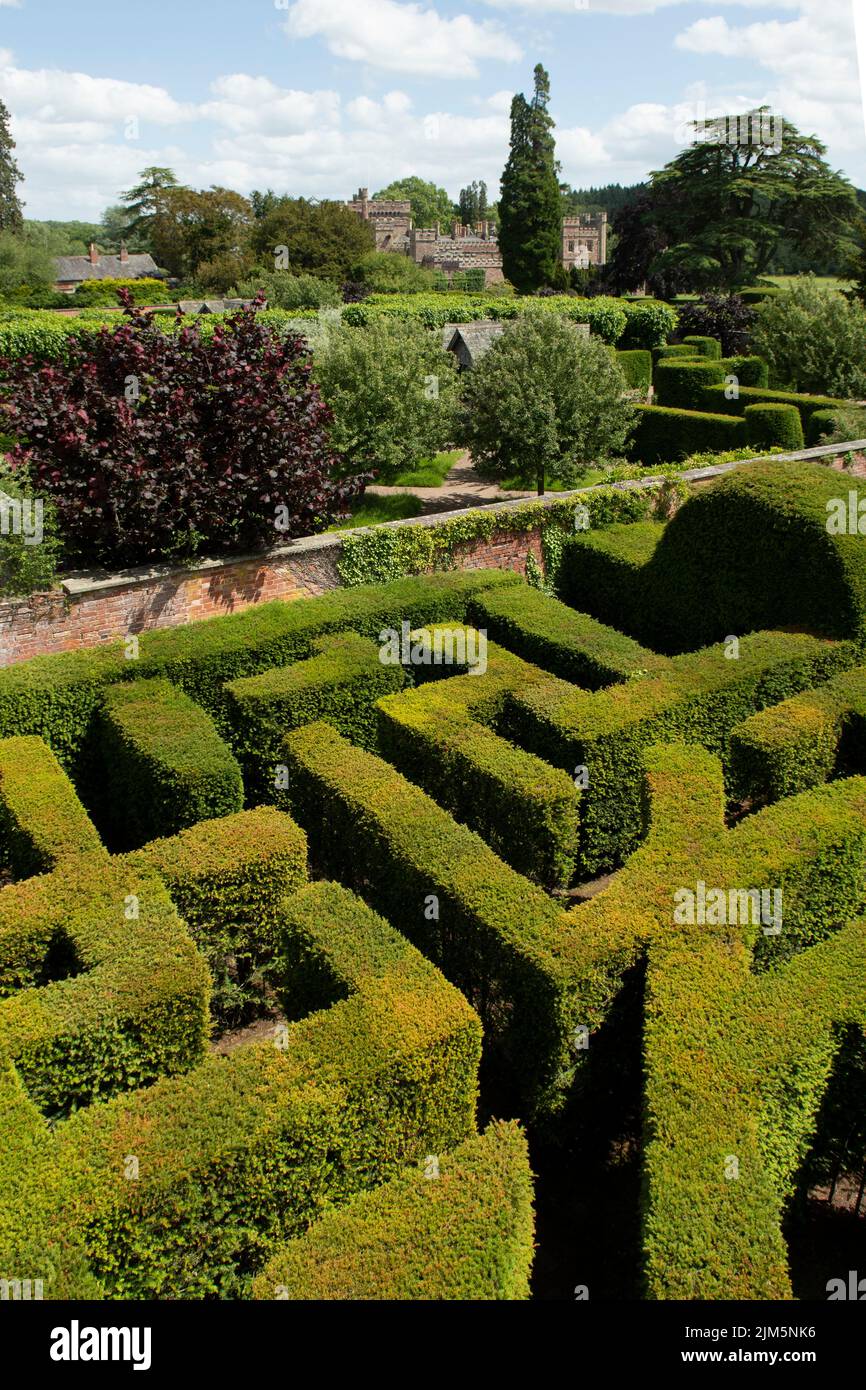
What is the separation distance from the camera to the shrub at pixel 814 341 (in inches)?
1041

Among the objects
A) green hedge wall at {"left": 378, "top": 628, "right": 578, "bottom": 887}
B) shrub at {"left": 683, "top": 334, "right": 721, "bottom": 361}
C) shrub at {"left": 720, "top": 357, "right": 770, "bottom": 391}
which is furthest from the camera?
shrub at {"left": 683, "top": 334, "right": 721, "bottom": 361}

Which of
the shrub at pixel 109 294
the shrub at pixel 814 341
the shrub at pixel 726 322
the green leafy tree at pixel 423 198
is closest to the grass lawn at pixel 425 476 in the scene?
the shrub at pixel 814 341

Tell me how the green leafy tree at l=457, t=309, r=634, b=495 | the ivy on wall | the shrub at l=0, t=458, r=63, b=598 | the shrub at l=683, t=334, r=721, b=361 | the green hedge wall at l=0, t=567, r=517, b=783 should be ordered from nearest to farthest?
the green hedge wall at l=0, t=567, r=517, b=783, the shrub at l=0, t=458, r=63, b=598, the ivy on wall, the green leafy tree at l=457, t=309, r=634, b=495, the shrub at l=683, t=334, r=721, b=361

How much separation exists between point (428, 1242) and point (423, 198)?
16660 centimetres

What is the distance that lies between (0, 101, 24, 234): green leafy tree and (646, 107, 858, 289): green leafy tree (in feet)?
154

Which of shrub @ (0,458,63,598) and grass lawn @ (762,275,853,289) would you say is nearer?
shrub @ (0,458,63,598)

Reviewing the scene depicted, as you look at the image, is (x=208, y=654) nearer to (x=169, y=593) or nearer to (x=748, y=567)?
(x=169, y=593)

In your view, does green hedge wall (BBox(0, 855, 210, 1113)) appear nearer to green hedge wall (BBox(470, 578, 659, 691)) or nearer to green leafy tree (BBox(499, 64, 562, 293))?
green hedge wall (BBox(470, 578, 659, 691))

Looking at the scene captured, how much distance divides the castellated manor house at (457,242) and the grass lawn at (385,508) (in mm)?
64872

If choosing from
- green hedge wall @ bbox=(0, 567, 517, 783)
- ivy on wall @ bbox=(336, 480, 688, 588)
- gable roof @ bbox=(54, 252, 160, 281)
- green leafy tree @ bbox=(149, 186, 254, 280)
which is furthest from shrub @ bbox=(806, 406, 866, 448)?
gable roof @ bbox=(54, 252, 160, 281)

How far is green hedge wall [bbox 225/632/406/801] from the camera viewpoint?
35.2 feet

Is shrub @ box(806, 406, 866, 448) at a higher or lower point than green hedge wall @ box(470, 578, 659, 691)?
higher

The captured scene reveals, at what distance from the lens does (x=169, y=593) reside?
12.7 m

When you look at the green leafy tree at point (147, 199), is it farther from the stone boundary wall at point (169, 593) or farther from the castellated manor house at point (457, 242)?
the stone boundary wall at point (169, 593)
